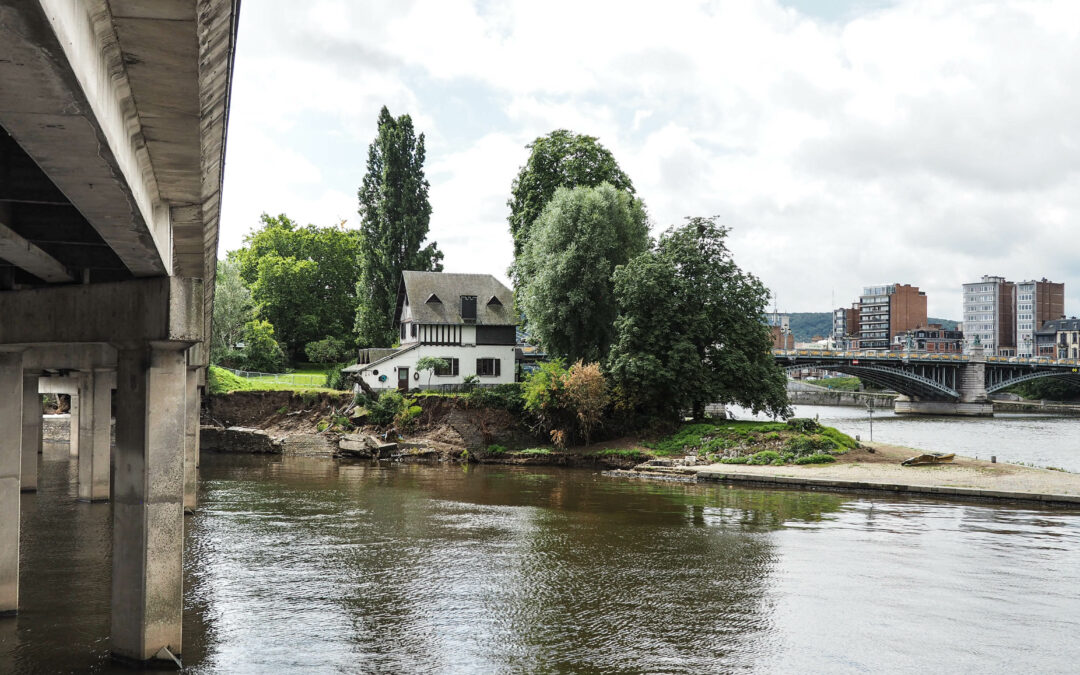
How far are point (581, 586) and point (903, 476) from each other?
22.4m

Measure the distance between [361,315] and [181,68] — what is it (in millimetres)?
65180

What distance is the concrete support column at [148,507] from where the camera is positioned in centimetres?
1195

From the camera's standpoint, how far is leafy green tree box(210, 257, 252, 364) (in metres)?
72.7

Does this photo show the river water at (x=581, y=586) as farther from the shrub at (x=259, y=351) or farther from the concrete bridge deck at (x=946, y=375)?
the concrete bridge deck at (x=946, y=375)

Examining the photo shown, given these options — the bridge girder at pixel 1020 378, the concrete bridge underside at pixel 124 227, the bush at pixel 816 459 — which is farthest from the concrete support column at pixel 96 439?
the bridge girder at pixel 1020 378

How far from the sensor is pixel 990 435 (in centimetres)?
6612

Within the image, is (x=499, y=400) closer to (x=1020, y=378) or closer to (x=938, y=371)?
(x=938, y=371)

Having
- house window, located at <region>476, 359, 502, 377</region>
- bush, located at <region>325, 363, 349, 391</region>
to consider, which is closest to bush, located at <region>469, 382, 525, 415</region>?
house window, located at <region>476, 359, 502, 377</region>

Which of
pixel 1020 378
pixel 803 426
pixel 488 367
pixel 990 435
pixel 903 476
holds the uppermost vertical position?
pixel 488 367

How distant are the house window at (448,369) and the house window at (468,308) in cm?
305

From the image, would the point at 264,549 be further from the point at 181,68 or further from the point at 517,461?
the point at 517,461

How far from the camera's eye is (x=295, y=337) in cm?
8044

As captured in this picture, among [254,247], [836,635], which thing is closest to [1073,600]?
[836,635]

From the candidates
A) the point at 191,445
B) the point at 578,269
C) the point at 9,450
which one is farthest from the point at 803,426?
the point at 9,450
